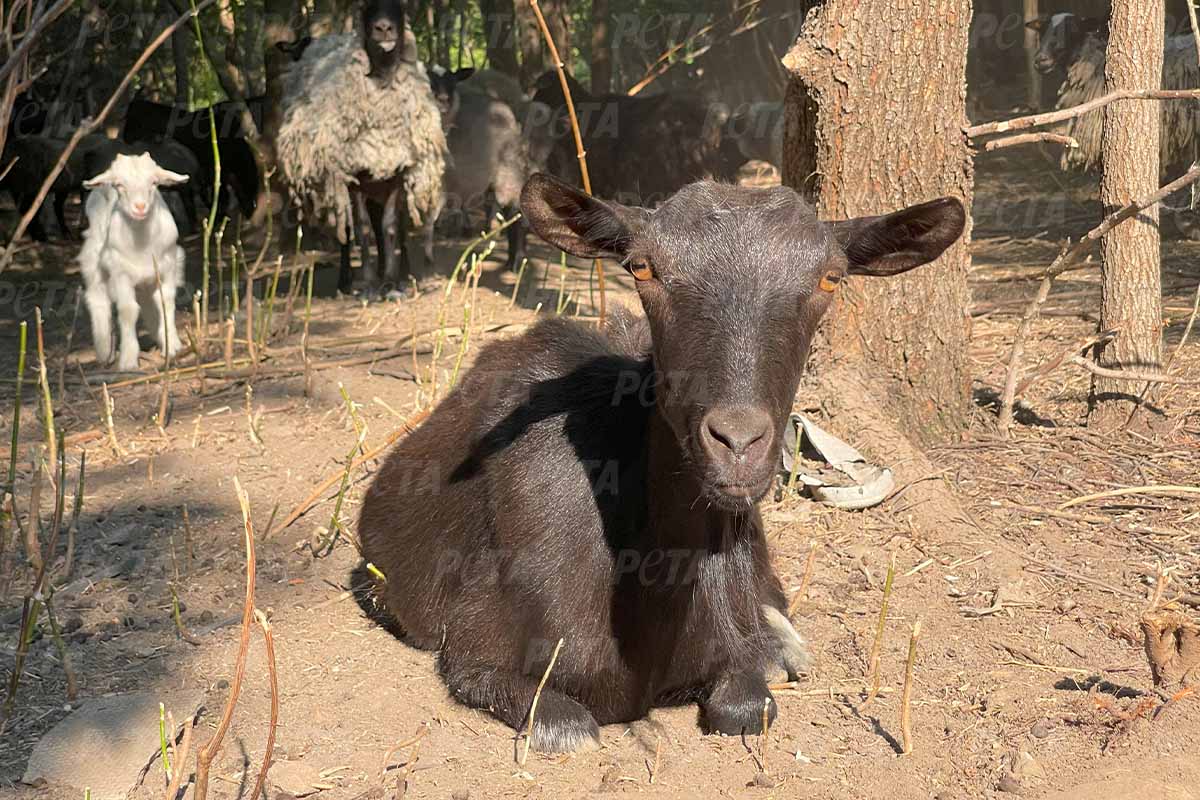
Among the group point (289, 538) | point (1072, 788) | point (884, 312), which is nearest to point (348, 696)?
point (289, 538)

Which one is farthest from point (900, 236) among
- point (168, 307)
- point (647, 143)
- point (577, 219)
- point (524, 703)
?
point (647, 143)

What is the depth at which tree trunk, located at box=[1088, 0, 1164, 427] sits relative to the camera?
629cm

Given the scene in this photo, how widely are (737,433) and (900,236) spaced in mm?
982

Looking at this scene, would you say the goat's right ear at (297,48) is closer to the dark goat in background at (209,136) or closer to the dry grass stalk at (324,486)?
the dark goat in background at (209,136)

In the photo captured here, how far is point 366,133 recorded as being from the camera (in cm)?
1042

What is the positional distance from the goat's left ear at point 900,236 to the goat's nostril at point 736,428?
80cm

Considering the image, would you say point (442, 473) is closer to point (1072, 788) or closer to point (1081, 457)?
point (1072, 788)

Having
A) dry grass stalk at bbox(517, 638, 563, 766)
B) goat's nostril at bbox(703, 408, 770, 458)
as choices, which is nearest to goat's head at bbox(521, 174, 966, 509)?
goat's nostril at bbox(703, 408, 770, 458)

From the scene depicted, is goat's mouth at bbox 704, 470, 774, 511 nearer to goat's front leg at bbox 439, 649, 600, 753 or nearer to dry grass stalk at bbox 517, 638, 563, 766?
dry grass stalk at bbox 517, 638, 563, 766

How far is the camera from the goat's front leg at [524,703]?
3867 mm

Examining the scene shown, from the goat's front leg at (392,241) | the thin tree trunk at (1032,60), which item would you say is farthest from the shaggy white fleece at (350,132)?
the thin tree trunk at (1032,60)

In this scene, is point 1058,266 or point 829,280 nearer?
point 829,280

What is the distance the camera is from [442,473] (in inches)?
183

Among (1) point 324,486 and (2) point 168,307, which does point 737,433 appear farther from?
(2) point 168,307
